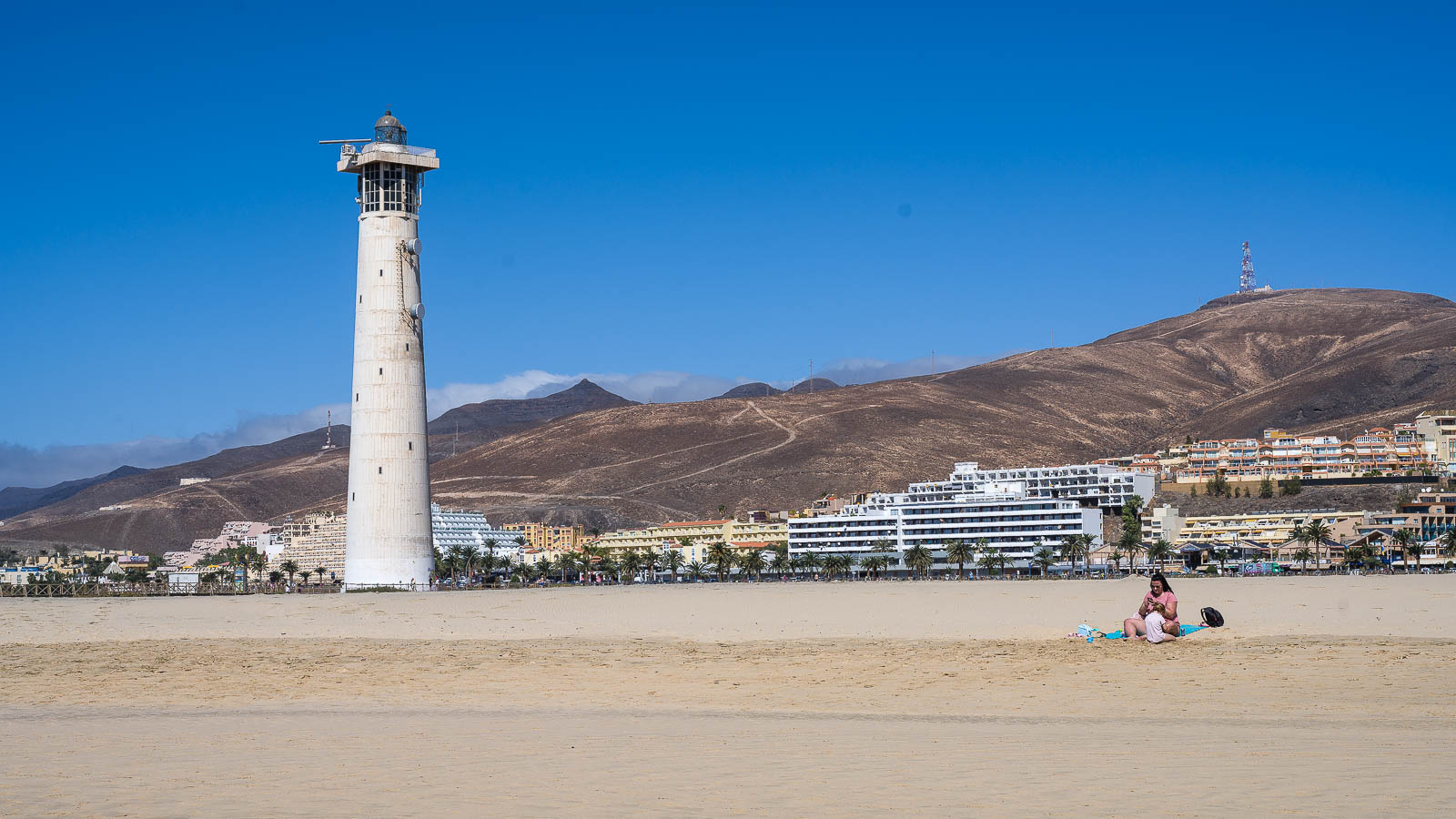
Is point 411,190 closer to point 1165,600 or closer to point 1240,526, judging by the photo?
point 1165,600

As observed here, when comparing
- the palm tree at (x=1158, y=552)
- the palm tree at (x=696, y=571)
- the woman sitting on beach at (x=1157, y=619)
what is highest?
the woman sitting on beach at (x=1157, y=619)

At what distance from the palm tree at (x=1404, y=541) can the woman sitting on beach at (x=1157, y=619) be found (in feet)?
245

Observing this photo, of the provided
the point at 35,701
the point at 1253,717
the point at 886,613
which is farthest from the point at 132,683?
the point at 886,613

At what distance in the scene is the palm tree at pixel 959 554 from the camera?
99.0 metres

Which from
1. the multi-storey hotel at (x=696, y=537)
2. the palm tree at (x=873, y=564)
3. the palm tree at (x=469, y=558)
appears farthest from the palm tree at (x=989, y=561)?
the palm tree at (x=469, y=558)

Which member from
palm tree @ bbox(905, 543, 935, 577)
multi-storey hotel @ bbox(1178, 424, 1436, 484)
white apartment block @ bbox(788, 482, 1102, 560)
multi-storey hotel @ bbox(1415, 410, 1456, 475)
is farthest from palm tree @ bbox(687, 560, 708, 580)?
multi-storey hotel @ bbox(1415, 410, 1456, 475)

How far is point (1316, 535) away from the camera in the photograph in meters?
94.5

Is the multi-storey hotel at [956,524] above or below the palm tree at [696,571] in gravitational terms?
above

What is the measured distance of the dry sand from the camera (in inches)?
366

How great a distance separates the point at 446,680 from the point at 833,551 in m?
98.4

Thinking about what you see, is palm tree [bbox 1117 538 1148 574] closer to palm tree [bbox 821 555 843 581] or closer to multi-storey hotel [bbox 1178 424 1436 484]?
palm tree [bbox 821 555 843 581]

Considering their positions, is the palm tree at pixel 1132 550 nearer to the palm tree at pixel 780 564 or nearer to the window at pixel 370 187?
the palm tree at pixel 780 564

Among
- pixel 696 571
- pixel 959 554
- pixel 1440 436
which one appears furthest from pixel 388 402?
pixel 1440 436

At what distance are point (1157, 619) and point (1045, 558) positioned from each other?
77.2 m
